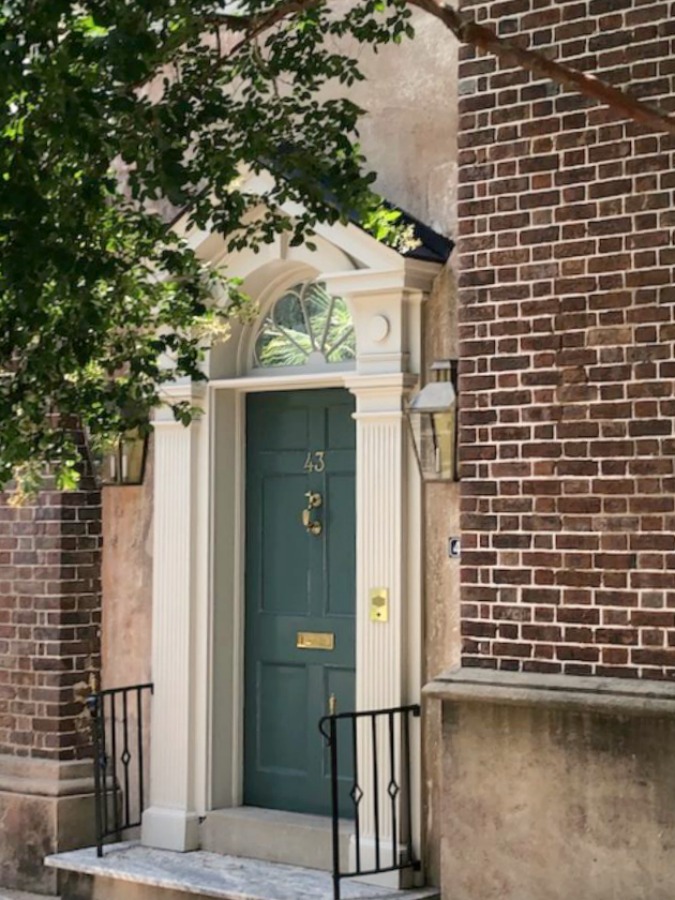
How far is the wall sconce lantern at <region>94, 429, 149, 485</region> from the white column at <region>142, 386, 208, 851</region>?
0.17 metres

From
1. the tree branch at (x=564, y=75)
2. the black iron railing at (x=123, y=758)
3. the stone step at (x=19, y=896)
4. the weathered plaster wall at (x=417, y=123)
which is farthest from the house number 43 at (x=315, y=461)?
the tree branch at (x=564, y=75)

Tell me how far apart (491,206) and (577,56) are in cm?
76

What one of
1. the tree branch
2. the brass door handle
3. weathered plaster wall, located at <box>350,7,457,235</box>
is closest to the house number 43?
the brass door handle

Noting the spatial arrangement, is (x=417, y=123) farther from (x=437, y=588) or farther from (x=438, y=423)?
(x=437, y=588)

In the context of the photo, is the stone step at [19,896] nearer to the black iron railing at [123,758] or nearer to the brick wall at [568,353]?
the black iron railing at [123,758]

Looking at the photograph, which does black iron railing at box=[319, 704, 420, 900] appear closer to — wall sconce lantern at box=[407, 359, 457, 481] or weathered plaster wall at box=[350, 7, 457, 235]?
wall sconce lantern at box=[407, 359, 457, 481]

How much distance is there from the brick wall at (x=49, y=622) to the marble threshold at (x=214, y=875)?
0.72 meters

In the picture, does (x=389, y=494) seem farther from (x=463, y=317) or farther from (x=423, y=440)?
(x=463, y=317)

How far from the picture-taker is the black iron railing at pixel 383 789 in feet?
26.7

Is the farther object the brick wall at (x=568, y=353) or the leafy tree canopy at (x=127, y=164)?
the brick wall at (x=568, y=353)

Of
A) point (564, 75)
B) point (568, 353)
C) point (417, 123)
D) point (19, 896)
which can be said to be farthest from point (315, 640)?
point (564, 75)

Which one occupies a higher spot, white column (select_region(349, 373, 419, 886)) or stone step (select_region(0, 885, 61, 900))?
white column (select_region(349, 373, 419, 886))

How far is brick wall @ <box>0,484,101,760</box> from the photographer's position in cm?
959

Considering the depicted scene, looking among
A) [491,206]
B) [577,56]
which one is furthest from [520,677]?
[577,56]
